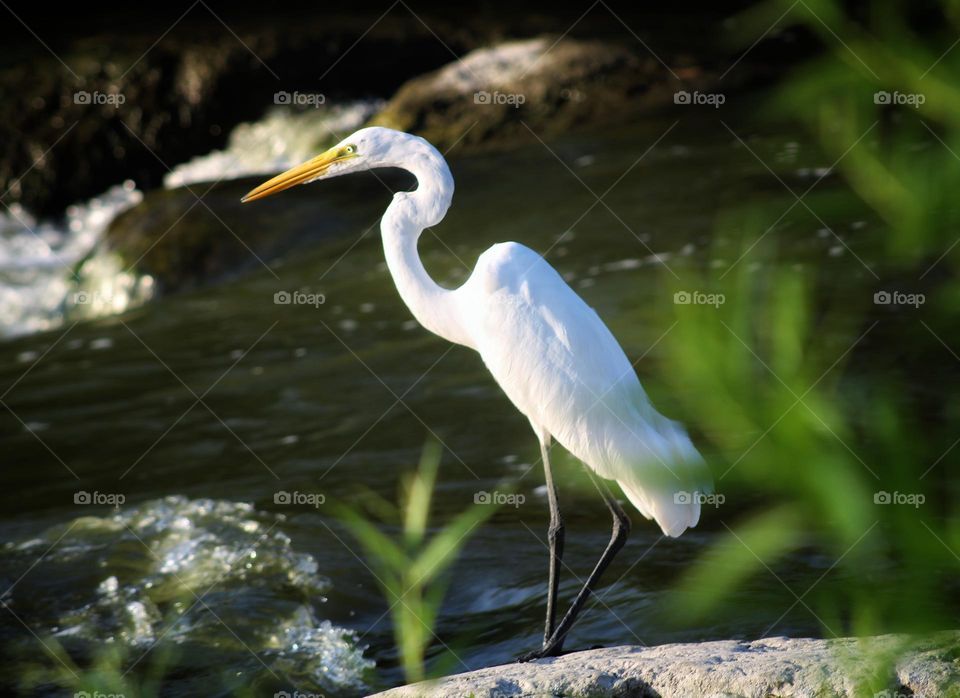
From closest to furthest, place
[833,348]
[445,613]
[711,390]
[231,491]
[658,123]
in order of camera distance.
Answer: [711,390] → [833,348] → [445,613] → [231,491] → [658,123]

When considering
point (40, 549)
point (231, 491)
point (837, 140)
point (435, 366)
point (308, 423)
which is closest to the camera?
point (837, 140)

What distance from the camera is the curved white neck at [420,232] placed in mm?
3857

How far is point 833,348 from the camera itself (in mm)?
1287

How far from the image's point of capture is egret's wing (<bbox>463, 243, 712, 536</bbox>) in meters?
3.82

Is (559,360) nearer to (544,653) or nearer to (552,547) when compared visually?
(552,547)

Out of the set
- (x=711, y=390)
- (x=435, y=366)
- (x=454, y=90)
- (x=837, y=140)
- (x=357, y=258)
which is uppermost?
(x=454, y=90)

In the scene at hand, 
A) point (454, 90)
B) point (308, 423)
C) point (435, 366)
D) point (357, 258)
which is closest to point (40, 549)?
point (308, 423)

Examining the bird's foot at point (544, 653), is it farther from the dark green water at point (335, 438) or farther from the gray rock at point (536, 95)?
the gray rock at point (536, 95)

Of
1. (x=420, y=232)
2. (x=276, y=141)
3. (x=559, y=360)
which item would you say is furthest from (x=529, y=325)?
(x=276, y=141)

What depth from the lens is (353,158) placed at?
3.97 meters

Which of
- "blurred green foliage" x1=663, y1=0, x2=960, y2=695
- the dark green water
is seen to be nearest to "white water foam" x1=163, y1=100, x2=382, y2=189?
the dark green water

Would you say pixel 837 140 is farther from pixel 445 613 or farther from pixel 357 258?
pixel 357 258

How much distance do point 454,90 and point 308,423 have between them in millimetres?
6301


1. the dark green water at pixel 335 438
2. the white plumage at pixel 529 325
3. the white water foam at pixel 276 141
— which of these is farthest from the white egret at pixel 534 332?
the white water foam at pixel 276 141
